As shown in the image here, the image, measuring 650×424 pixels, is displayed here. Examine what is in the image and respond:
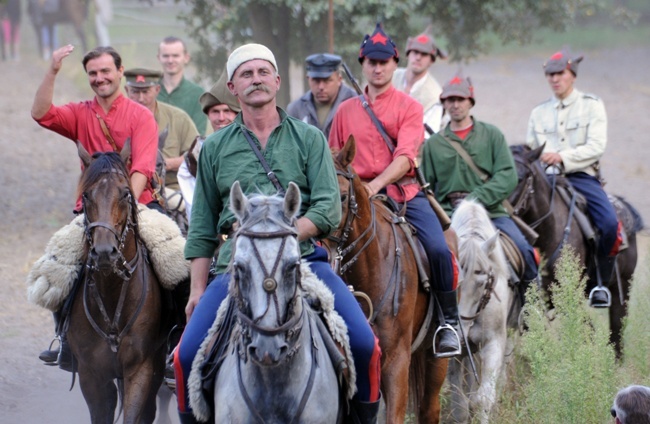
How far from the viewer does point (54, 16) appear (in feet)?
129

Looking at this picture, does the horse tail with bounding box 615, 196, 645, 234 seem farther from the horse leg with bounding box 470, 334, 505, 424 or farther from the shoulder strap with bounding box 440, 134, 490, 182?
the horse leg with bounding box 470, 334, 505, 424

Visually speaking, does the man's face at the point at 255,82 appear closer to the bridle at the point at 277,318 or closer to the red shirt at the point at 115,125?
the bridle at the point at 277,318

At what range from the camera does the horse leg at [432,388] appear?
29.1 feet

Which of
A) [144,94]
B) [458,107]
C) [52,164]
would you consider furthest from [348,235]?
[52,164]

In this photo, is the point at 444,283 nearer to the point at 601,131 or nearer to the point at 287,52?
the point at 601,131

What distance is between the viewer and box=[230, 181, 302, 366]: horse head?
488cm

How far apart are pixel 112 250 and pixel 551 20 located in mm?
15042

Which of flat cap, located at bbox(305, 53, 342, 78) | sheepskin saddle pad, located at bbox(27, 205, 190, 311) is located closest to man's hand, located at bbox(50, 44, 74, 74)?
sheepskin saddle pad, located at bbox(27, 205, 190, 311)

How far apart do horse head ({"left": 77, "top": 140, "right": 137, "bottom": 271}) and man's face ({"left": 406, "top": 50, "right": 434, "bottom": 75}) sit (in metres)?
6.17

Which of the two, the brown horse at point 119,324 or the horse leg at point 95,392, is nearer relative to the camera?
the brown horse at point 119,324

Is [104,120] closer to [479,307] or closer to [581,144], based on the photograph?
[479,307]

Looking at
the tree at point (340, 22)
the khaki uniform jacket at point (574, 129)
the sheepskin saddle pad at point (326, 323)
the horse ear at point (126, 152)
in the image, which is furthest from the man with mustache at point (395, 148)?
Answer: the tree at point (340, 22)

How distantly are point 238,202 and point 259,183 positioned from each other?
740mm

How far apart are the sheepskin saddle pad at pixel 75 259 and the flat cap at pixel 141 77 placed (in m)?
3.01
